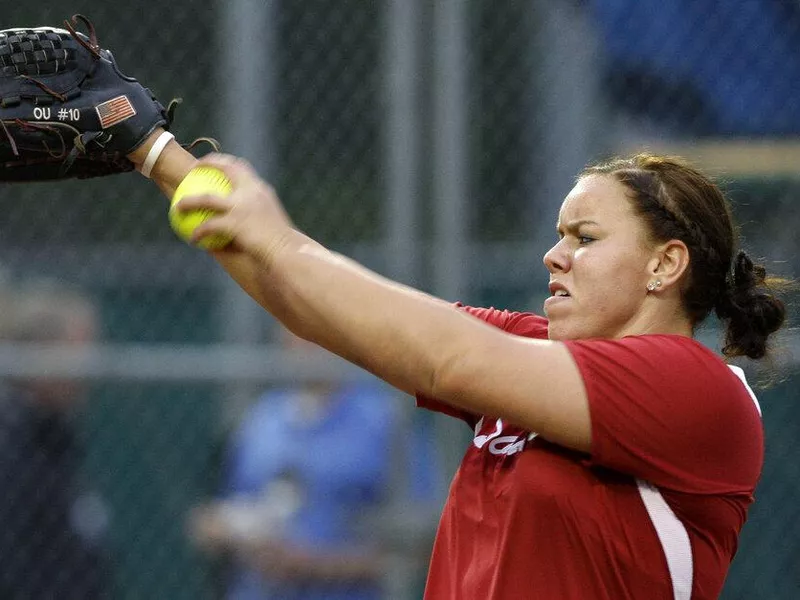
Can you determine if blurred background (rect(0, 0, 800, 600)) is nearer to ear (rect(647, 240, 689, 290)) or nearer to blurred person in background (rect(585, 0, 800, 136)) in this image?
blurred person in background (rect(585, 0, 800, 136))

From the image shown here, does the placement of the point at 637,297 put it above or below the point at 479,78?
above

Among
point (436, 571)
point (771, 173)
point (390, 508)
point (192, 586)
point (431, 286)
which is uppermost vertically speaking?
point (771, 173)

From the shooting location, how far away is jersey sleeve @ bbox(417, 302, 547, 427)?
88.5 inches

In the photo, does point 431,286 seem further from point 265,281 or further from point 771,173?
point 265,281

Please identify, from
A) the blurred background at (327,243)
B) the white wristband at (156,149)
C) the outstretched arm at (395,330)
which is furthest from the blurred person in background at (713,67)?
the outstretched arm at (395,330)

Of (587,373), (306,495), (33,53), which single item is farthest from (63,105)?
(306,495)

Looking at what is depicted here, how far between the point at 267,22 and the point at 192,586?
1.76m

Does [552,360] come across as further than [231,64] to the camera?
No

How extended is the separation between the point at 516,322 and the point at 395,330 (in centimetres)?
66

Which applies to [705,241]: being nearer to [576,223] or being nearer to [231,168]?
[576,223]

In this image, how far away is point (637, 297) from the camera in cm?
203

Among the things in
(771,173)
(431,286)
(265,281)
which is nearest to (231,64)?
(431,286)

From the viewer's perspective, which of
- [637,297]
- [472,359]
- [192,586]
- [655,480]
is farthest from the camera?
[192,586]

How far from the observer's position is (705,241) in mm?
2055
